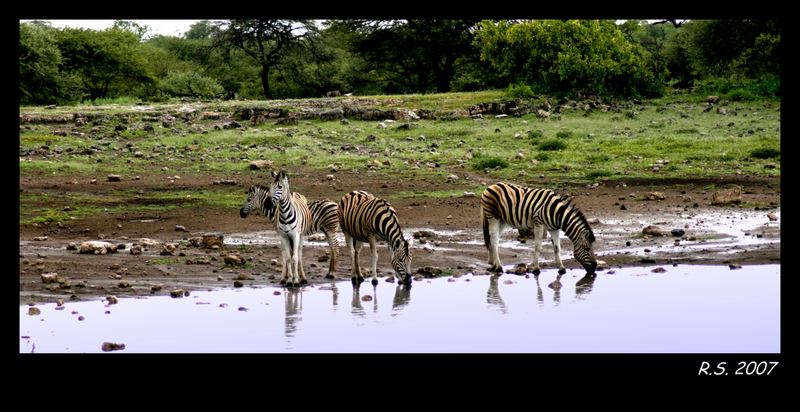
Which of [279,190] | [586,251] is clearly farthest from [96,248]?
[586,251]

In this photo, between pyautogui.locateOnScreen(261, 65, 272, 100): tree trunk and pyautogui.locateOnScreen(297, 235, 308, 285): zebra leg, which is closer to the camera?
pyautogui.locateOnScreen(297, 235, 308, 285): zebra leg

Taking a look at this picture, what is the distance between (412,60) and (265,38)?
5574 mm

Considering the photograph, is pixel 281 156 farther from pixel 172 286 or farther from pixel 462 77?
pixel 462 77

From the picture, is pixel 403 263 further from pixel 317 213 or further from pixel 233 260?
pixel 233 260

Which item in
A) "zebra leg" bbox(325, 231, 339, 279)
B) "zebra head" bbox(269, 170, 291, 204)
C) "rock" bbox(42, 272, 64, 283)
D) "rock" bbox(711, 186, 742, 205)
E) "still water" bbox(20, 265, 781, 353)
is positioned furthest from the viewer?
"rock" bbox(711, 186, 742, 205)

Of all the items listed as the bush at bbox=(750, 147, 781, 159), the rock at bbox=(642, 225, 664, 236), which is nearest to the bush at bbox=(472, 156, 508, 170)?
the bush at bbox=(750, 147, 781, 159)

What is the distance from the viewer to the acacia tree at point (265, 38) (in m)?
40.2

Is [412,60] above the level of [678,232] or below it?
above

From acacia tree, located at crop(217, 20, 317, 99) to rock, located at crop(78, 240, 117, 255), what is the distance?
27.9 meters

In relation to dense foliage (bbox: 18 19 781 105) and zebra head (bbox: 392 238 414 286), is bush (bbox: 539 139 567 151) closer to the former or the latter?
dense foliage (bbox: 18 19 781 105)

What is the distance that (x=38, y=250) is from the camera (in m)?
12.3

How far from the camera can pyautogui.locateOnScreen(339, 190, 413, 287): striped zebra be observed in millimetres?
11234

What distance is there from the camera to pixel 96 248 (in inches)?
482
